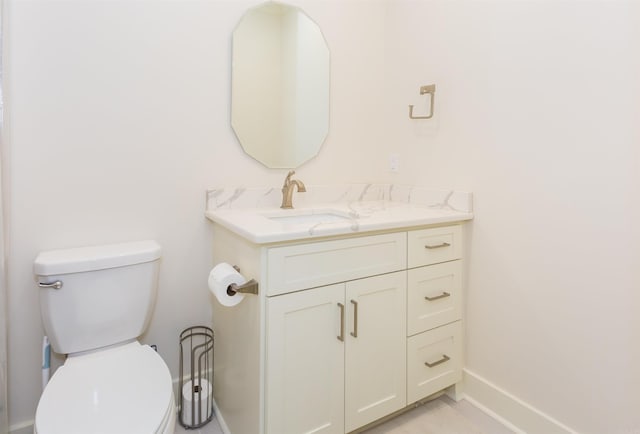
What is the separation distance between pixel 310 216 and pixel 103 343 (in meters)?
0.97

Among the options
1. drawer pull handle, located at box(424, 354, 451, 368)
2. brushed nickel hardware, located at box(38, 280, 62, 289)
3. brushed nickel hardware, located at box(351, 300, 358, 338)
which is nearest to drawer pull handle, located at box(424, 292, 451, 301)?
drawer pull handle, located at box(424, 354, 451, 368)

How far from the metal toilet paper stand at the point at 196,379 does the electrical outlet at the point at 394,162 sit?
1.29 m

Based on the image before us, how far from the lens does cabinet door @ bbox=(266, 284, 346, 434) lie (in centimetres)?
122

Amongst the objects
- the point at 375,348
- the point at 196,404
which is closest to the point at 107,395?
the point at 196,404

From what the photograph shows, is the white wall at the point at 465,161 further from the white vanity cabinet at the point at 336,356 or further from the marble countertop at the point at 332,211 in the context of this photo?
the white vanity cabinet at the point at 336,356

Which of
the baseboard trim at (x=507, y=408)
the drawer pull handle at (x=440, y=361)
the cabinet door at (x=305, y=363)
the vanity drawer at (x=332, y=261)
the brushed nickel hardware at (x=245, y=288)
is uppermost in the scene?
the vanity drawer at (x=332, y=261)

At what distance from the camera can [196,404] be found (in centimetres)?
155

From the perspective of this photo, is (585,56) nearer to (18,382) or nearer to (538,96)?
(538,96)

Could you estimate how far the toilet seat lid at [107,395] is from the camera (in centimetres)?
93

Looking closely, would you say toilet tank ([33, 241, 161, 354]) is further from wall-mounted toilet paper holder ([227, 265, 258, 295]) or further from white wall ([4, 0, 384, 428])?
wall-mounted toilet paper holder ([227, 265, 258, 295])

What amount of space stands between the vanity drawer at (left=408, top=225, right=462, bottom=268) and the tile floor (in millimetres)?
686

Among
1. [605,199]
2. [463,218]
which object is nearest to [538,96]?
[605,199]

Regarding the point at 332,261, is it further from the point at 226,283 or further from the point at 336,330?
the point at 226,283

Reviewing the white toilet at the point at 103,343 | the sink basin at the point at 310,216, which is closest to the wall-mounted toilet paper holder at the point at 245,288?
the white toilet at the point at 103,343
